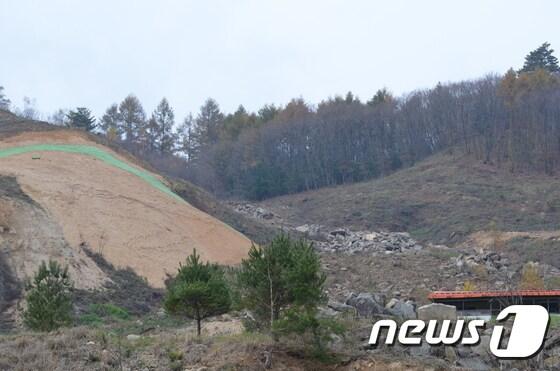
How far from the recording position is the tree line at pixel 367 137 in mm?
65938

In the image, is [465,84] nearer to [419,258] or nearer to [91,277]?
[419,258]

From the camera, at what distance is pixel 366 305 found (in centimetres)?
2156

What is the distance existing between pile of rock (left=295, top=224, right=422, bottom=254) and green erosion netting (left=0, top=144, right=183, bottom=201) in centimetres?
928

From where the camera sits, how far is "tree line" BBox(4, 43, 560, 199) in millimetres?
65938

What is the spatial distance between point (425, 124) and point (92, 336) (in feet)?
199

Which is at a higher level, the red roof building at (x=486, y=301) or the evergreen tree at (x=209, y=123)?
the evergreen tree at (x=209, y=123)

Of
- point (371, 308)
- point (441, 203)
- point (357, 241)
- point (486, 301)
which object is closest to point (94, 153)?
point (357, 241)

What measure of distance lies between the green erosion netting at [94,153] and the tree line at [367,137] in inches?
977

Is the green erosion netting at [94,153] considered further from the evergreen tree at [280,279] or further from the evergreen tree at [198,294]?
the evergreen tree at [280,279]

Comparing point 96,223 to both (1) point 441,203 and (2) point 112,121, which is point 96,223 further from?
(2) point 112,121

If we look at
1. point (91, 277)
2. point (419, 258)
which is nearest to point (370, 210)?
point (419, 258)

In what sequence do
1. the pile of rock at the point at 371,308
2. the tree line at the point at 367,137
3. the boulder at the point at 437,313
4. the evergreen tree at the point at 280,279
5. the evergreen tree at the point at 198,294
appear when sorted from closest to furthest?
1. the evergreen tree at the point at 280,279
2. the boulder at the point at 437,313
3. the evergreen tree at the point at 198,294
4. the pile of rock at the point at 371,308
5. the tree line at the point at 367,137

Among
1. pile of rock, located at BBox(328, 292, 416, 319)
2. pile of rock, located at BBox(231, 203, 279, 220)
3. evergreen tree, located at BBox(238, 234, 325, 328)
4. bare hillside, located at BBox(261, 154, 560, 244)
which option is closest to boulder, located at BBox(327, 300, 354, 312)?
pile of rock, located at BBox(328, 292, 416, 319)

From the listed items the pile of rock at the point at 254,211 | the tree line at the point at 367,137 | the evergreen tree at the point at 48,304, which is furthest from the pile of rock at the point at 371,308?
the tree line at the point at 367,137
